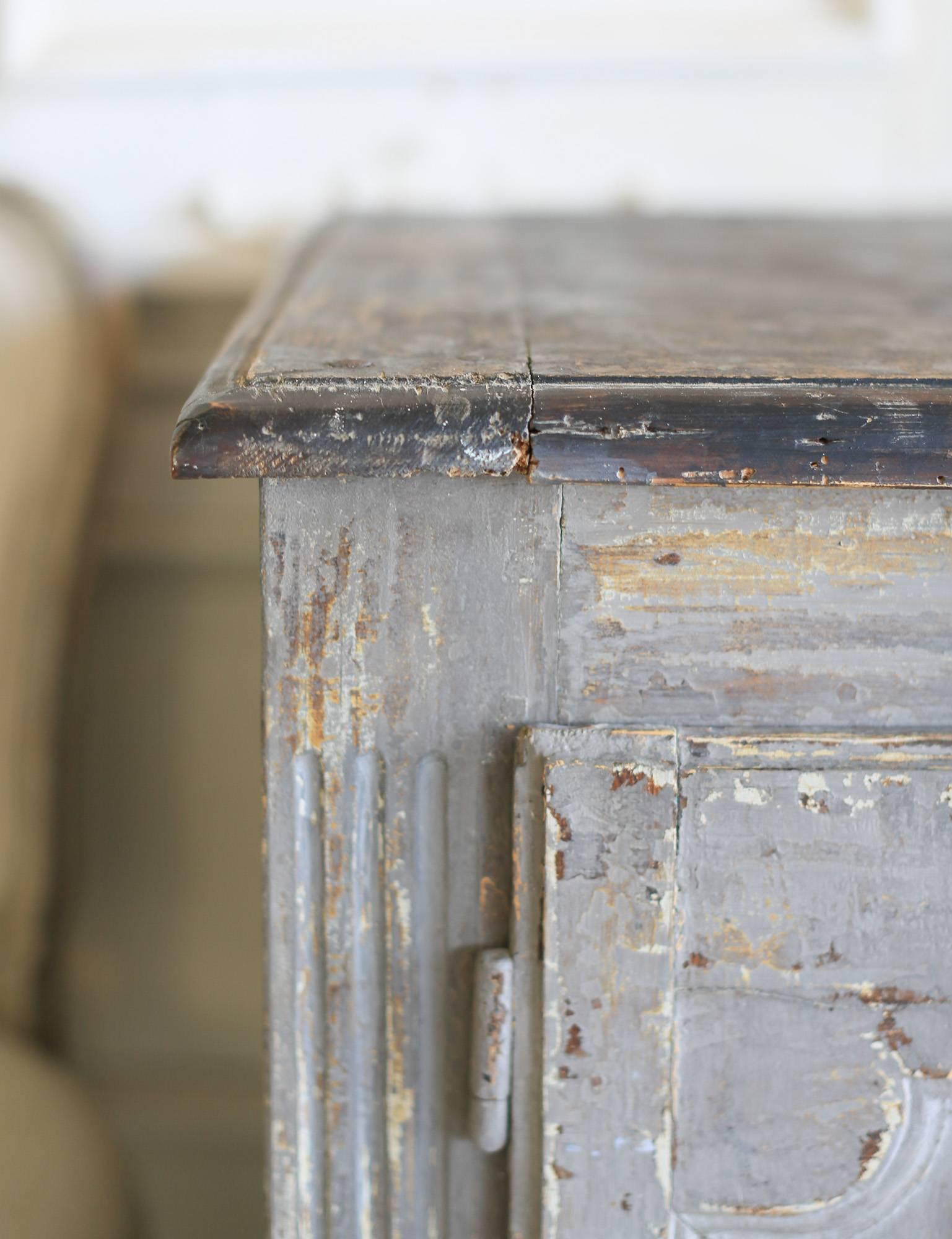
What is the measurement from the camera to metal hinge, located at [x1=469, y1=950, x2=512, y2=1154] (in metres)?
0.28

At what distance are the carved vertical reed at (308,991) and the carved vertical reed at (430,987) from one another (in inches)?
1.1

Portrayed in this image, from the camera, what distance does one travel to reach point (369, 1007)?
295 mm

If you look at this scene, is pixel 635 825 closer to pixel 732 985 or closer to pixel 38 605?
pixel 732 985

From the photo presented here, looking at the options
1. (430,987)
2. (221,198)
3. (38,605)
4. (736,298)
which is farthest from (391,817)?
(221,198)

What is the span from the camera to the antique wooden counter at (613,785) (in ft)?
0.84

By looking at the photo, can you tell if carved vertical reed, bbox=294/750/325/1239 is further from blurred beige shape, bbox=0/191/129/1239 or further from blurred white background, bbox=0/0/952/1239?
blurred white background, bbox=0/0/952/1239

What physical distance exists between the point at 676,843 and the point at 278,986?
0.41 feet

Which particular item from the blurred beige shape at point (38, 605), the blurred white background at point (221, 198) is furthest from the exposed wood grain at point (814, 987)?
the blurred white background at point (221, 198)

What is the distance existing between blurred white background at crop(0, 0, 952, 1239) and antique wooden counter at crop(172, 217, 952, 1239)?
0.38 m

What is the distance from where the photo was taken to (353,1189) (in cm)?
30

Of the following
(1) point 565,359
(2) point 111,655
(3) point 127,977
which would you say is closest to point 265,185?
(2) point 111,655

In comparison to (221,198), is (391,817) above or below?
below

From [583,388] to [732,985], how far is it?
0.56 ft

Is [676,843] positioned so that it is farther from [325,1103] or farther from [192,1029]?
[192,1029]
